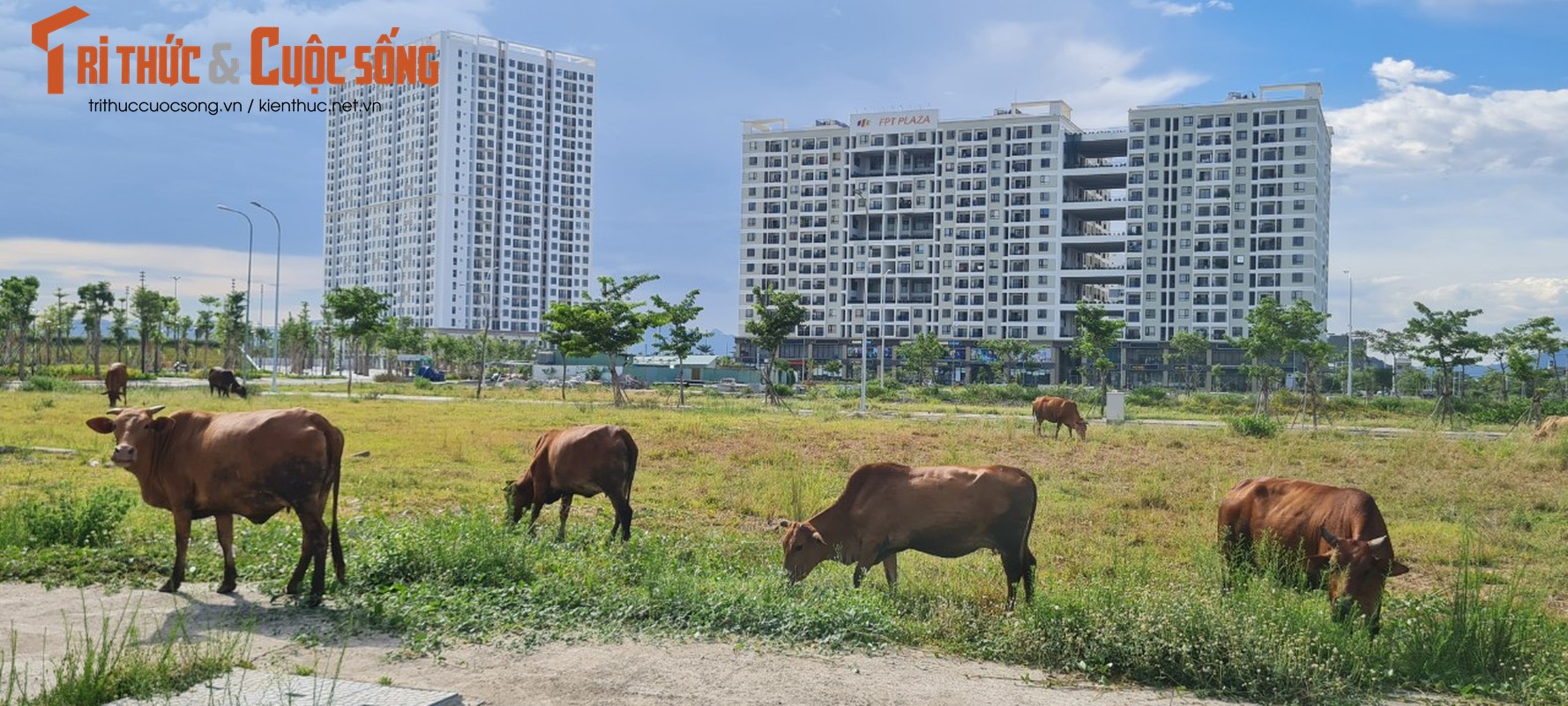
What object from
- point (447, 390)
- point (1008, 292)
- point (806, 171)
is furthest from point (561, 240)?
point (447, 390)

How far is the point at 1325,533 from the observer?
28.9 ft

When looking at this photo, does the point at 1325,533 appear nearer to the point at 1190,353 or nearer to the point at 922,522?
the point at 922,522

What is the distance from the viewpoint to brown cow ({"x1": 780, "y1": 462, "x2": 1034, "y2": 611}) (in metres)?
9.72

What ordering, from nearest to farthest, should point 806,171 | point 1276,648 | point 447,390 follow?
1. point 1276,648
2. point 447,390
3. point 806,171

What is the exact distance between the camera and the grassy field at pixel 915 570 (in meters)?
7.93

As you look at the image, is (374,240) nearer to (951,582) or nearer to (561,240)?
(561,240)

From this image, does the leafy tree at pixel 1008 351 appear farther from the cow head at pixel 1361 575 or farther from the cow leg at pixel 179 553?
the cow leg at pixel 179 553

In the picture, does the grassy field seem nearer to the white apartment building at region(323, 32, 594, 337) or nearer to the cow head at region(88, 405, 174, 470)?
the cow head at region(88, 405, 174, 470)

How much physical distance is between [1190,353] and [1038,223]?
80.1ft

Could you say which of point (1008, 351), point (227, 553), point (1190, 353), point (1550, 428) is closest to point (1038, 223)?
point (1008, 351)

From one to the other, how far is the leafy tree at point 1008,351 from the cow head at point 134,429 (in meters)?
96.2

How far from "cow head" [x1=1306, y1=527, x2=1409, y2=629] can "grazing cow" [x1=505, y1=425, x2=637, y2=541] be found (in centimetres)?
713

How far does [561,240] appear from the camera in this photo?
178750mm

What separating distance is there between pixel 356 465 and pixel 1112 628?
15.8m
